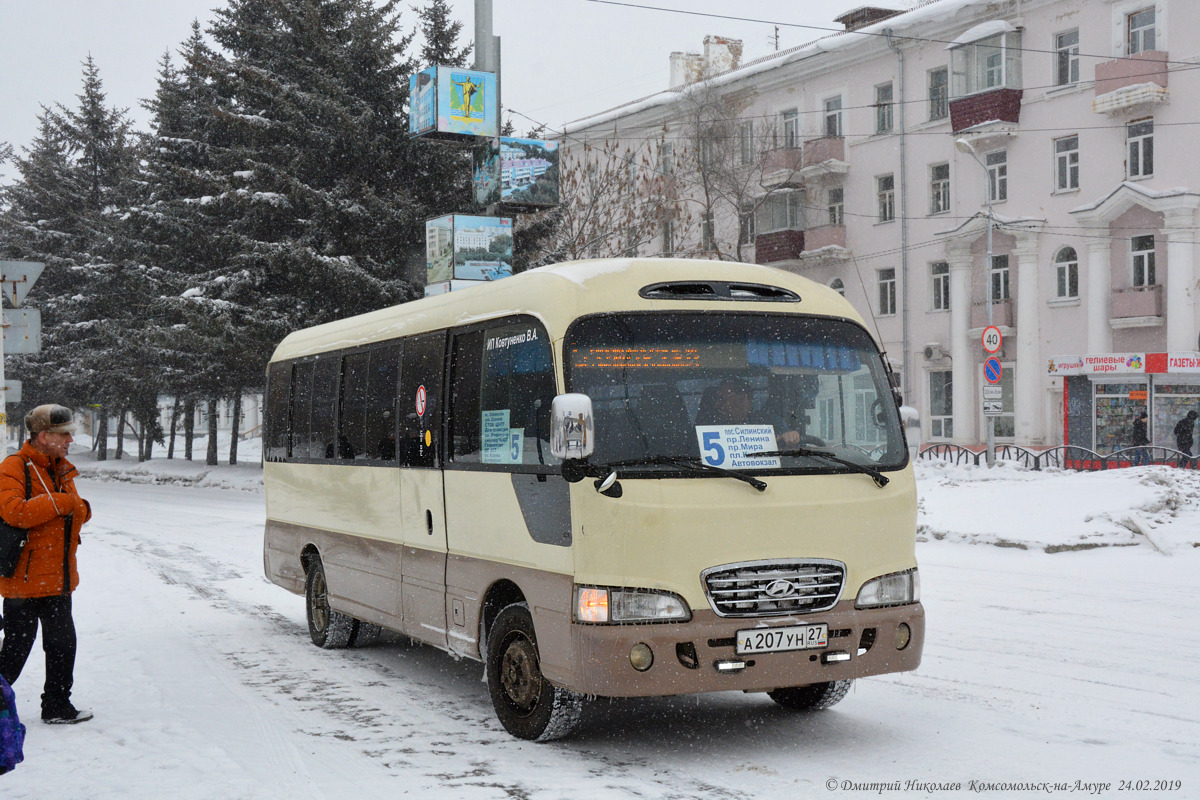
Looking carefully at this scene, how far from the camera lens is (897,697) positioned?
26.1 ft

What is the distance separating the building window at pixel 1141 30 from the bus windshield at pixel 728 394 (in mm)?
31837

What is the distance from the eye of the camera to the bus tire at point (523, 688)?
269 inches

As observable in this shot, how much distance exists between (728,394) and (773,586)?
102 cm

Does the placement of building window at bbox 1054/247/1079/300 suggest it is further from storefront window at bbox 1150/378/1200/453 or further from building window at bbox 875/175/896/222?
storefront window at bbox 1150/378/1200/453

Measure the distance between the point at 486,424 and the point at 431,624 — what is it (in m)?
1.55

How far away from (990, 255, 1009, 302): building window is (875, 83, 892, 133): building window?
641 centimetres

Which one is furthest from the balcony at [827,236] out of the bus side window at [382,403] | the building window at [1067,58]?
the bus side window at [382,403]

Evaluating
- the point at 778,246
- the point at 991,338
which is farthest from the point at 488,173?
the point at 778,246

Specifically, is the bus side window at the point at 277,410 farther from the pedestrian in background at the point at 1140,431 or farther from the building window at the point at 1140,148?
the building window at the point at 1140,148

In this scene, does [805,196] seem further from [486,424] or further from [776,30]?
[486,424]

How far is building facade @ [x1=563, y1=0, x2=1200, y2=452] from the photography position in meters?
33.8

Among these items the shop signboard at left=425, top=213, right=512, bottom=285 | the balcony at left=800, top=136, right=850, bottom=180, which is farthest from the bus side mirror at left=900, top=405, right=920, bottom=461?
the balcony at left=800, top=136, right=850, bottom=180

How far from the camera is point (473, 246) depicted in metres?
25.3

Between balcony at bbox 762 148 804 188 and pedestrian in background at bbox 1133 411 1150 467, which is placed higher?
balcony at bbox 762 148 804 188
